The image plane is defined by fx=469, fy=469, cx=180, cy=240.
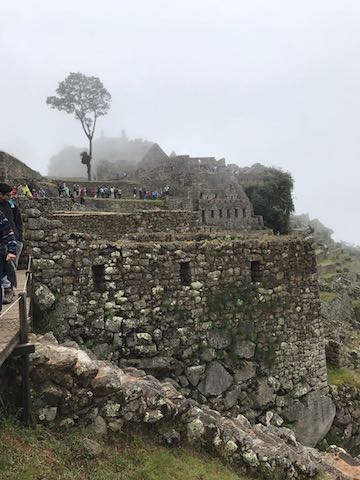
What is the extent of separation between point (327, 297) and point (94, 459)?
26.3m

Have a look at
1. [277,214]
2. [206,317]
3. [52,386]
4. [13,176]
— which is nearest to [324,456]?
[206,317]

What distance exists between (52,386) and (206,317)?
444 cm

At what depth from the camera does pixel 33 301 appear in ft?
24.0

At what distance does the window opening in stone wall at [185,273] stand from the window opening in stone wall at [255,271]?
5.66ft

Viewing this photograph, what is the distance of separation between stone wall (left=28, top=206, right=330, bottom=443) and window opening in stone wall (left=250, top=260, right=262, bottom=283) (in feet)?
0.07

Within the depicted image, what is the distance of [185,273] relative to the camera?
9078 mm

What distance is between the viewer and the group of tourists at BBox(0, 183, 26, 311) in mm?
5766

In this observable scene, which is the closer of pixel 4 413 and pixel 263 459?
pixel 4 413

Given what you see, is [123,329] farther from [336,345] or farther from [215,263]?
[336,345]

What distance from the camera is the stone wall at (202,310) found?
7.78 m

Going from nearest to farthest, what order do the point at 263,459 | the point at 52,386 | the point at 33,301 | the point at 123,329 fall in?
the point at 52,386
the point at 263,459
the point at 33,301
the point at 123,329

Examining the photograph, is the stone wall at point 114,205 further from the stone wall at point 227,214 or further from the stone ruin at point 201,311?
the stone ruin at point 201,311

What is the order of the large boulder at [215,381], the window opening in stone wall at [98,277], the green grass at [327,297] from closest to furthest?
1. the window opening in stone wall at [98,277]
2. the large boulder at [215,381]
3. the green grass at [327,297]

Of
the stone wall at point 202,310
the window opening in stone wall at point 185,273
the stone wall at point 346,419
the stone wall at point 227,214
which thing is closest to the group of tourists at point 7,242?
Answer: the stone wall at point 202,310
